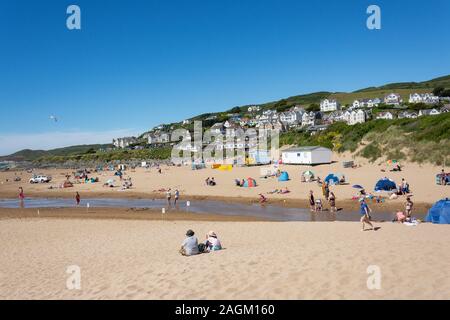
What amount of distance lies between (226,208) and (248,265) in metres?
15.9

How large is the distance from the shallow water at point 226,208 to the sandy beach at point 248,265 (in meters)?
4.13

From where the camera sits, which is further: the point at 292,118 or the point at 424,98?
the point at 292,118

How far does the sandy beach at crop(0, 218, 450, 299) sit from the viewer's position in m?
7.37

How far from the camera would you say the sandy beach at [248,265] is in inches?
290

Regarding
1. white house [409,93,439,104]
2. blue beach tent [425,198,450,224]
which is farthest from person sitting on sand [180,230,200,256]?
white house [409,93,439,104]

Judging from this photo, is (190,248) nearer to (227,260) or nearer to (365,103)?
(227,260)

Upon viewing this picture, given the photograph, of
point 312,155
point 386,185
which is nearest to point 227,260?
point 386,185

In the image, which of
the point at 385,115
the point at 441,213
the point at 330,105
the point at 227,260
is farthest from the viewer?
the point at 330,105

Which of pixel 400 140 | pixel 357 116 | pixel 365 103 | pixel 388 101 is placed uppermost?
pixel 365 103

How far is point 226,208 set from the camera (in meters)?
25.0

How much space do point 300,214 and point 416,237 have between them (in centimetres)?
999
